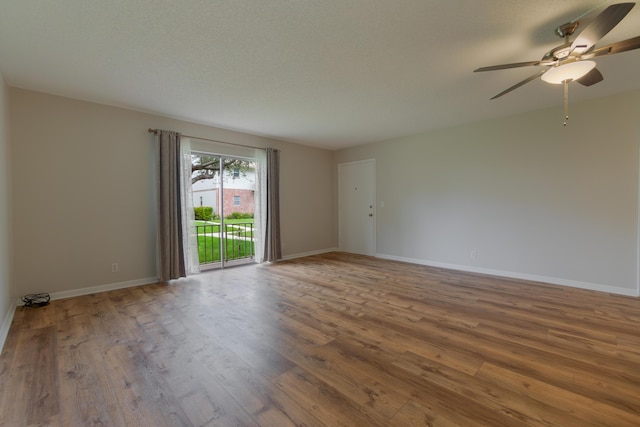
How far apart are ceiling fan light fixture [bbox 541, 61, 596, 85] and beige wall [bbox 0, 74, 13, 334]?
4925mm

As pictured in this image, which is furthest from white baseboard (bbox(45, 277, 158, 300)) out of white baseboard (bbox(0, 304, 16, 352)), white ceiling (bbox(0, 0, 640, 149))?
white ceiling (bbox(0, 0, 640, 149))

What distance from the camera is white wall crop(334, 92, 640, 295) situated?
3418mm

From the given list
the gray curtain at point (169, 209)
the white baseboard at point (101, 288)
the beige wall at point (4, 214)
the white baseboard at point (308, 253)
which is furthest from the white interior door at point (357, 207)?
the beige wall at point (4, 214)

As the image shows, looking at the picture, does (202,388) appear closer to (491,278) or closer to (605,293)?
(491,278)

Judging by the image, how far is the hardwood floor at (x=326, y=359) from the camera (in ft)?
4.93

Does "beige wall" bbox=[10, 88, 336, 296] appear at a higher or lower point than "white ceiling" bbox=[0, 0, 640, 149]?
lower

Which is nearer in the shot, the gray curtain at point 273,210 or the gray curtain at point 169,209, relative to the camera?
the gray curtain at point 169,209

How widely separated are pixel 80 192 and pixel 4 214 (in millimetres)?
797

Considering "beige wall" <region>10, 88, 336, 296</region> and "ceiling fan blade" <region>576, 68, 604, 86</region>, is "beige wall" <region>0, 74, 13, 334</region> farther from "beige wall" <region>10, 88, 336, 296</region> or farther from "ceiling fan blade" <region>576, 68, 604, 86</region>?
"ceiling fan blade" <region>576, 68, 604, 86</region>

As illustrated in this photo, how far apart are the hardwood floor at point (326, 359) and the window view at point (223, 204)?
62.9 inches

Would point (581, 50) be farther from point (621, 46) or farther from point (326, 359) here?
point (326, 359)

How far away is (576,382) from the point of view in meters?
1.74

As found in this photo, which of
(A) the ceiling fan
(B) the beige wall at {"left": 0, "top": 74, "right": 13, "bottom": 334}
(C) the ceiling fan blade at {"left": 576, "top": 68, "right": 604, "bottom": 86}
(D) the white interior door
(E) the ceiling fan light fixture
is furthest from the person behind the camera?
(D) the white interior door

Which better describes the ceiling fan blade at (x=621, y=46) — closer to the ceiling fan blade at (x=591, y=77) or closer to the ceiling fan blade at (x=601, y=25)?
the ceiling fan blade at (x=601, y=25)
